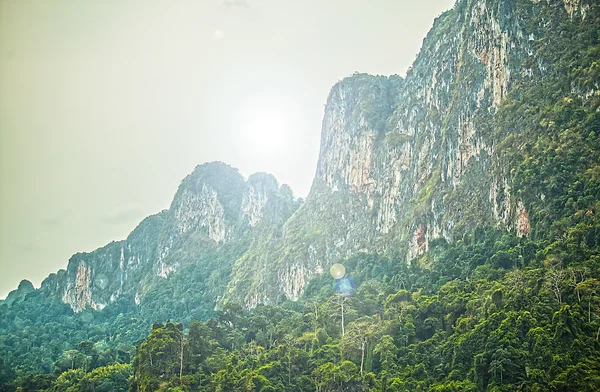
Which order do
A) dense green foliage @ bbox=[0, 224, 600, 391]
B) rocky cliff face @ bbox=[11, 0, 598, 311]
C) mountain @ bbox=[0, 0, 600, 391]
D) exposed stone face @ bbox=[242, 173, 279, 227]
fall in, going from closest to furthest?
dense green foliage @ bbox=[0, 224, 600, 391], mountain @ bbox=[0, 0, 600, 391], rocky cliff face @ bbox=[11, 0, 598, 311], exposed stone face @ bbox=[242, 173, 279, 227]

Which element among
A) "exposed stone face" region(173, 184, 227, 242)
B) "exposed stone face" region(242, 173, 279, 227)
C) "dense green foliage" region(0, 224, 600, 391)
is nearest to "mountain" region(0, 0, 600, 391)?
"dense green foliage" region(0, 224, 600, 391)

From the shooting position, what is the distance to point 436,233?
78.9 meters

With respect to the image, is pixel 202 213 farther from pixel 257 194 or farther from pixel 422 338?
pixel 422 338

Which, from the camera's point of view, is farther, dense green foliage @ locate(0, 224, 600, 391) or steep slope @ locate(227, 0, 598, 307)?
steep slope @ locate(227, 0, 598, 307)

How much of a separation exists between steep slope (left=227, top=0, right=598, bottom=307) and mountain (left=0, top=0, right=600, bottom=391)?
28 centimetres

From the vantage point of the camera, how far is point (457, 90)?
8438 cm

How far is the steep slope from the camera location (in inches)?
2719

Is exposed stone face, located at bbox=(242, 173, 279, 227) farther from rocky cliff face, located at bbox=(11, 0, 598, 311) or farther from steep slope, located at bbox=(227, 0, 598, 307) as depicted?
steep slope, located at bbox=(227, 0, 598, 307)

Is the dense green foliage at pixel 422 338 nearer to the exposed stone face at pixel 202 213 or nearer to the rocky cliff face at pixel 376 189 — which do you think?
the rocky cliff face at pixel 376 189

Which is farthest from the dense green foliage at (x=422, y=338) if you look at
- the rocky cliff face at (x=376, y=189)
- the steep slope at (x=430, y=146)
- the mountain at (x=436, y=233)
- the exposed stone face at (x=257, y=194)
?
the exposed stone face at (x=257, y=194)

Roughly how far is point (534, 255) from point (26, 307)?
134783 mm

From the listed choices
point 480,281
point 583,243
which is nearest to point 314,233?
point 480,281

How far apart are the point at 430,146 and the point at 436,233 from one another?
16337mm

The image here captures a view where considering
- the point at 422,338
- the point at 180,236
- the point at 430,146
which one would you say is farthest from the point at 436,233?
the point at 180,236
